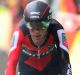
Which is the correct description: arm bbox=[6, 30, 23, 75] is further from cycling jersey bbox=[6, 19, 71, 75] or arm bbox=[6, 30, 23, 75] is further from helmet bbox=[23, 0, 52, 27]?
helmet bbox=[23, 0, 52, 27]

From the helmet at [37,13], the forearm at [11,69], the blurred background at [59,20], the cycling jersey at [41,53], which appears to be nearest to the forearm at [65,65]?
the cycling jersey at [41,53]

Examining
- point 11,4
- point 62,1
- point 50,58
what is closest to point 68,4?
point 62,1

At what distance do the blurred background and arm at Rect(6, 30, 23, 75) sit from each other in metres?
3.26

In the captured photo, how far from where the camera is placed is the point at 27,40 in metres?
5.87

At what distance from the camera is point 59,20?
9461 mm

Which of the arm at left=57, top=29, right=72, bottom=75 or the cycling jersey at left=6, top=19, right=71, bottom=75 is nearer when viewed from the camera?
the arm at left=57, top=29, right=72, bottom=75

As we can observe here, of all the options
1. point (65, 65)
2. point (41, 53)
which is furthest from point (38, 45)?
point (65, 65)

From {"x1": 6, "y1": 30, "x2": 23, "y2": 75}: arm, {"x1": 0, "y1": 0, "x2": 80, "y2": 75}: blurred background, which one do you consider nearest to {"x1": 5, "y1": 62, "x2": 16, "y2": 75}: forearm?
{"x1": 6, "y1": 30, "x2": 23, "y2": 75}: arm

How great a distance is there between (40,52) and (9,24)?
4.16 metres

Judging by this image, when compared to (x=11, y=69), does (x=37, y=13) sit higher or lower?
higher

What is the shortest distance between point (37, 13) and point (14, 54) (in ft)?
1.79

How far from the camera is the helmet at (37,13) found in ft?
17.6

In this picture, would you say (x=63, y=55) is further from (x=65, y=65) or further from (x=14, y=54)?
(x=14, y=54)

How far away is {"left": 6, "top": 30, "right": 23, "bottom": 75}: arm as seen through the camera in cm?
539
